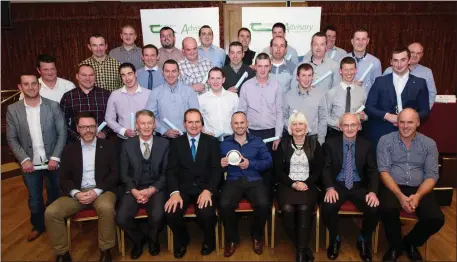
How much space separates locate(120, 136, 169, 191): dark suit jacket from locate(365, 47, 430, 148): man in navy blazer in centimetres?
215

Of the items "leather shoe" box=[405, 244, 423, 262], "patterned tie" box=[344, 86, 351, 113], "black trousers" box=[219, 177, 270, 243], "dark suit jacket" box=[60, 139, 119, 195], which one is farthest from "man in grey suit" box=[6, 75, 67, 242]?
A: "leather shoe" box=[405, 244, 423, 262]

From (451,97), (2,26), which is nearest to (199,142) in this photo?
(451,97)

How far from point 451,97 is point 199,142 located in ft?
10.8

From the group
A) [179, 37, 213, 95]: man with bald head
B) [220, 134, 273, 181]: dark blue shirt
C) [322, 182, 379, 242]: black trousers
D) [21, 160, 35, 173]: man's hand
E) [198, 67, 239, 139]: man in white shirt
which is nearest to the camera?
[322, 182, 379, 242]: black trousers

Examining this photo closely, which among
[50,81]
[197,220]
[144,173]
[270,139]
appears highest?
[50,81]

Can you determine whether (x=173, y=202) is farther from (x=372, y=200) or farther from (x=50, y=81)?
(x=50, y=81)

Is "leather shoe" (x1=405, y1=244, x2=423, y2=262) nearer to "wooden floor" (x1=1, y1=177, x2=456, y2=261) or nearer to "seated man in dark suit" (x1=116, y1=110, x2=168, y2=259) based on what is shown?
"wooden floor" (x1=1, y1=177, x2=456, y2=261)

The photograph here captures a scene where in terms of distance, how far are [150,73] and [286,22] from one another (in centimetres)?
275

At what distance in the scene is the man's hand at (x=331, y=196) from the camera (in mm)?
3373

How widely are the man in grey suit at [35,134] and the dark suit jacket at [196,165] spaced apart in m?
1.18

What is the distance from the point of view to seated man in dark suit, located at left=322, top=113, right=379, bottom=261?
3.36 metres

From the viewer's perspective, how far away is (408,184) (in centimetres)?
341

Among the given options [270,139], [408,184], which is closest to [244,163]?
[270,139]

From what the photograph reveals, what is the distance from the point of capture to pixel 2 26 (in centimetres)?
619
